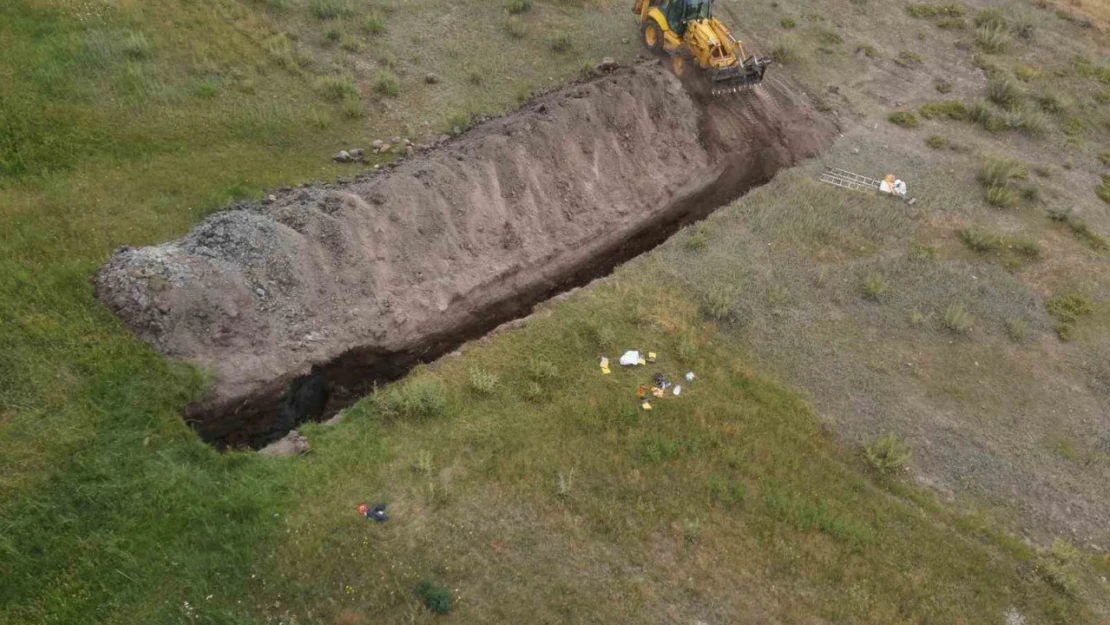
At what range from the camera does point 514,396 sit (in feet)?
49.0

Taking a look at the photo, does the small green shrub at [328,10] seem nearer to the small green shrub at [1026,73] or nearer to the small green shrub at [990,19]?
the small green shrub at [1026,73]

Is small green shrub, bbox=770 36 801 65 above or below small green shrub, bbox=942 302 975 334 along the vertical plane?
above

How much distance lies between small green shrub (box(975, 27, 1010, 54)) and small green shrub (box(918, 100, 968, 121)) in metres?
5.12

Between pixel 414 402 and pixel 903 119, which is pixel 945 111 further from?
pixel 414 402

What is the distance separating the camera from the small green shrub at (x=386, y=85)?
2153 cm

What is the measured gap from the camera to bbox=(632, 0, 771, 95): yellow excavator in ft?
70.9

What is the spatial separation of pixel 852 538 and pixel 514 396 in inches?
282

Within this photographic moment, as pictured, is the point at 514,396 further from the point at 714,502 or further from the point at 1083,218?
the point at 1083,218

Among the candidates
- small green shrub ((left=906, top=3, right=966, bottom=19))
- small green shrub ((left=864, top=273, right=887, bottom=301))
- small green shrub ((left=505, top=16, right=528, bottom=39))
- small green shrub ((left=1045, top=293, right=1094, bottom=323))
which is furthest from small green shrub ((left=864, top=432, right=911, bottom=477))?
small green shrub ((left=906, top=3, right=966, bottom=19))

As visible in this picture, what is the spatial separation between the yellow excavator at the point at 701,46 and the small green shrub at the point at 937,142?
6.24 meters

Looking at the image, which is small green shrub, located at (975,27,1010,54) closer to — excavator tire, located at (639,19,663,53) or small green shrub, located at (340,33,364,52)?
excavator tire, located at (639,19,663,53)

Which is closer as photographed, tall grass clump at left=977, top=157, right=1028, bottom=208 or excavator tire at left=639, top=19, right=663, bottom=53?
tall grass clump at left=977, top=157, right=1028, bottom=208

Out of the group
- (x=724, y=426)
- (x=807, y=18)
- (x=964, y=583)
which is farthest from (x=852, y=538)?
(x=807, y=18)

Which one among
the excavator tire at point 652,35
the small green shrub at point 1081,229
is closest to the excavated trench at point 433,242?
the excavator tire at point 652,35
